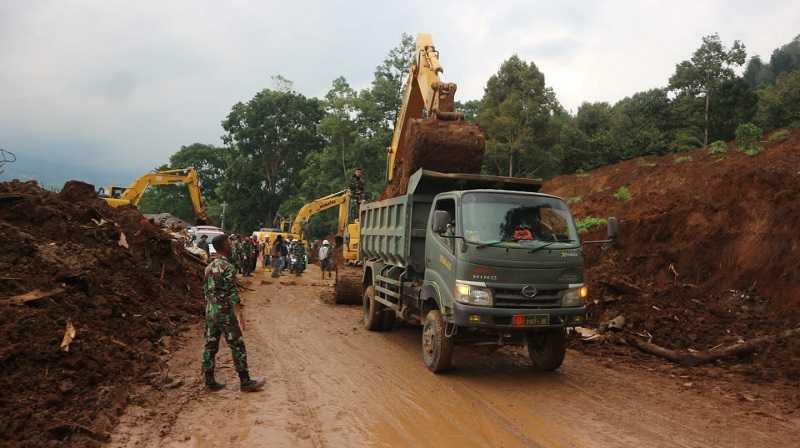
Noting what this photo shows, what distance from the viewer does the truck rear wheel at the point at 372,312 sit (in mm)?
10547

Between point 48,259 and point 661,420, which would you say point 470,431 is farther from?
point 48,259

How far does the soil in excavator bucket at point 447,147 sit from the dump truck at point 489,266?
51.2 inches

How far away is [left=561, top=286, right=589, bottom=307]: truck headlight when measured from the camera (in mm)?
7043

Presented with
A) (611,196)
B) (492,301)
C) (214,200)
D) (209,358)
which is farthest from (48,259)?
(214,200)

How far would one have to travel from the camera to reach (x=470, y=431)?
5.37 metres

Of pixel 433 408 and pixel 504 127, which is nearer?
pixel 433 408

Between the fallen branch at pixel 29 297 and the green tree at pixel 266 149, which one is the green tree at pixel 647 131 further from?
the fallen branch at pixel 29 297

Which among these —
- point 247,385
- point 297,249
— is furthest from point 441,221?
point 297,249

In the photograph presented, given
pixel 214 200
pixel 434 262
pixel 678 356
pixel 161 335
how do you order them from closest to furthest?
pixel 434 262, pixel 678 356, pixel 161 335, pixel 214 200

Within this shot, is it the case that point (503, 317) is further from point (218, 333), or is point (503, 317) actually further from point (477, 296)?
point (218, 333)

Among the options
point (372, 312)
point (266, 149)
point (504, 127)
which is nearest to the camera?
→ point (372, 312)

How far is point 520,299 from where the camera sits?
6.86m

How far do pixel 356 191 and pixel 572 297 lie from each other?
966 cm

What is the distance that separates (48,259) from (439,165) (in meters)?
6.51
